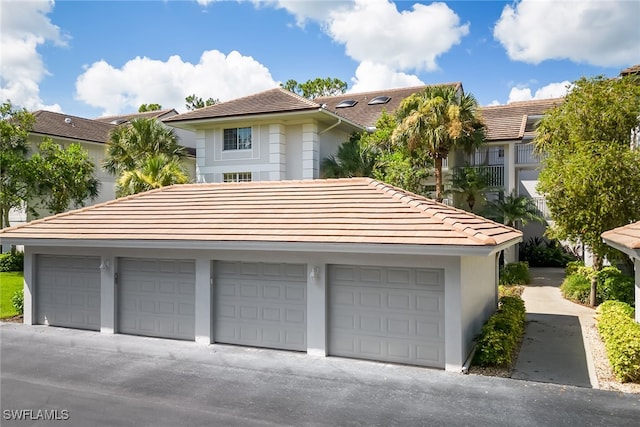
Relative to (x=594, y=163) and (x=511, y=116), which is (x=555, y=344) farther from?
(x=511, y=116)

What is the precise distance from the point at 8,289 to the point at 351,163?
1589 centimetres

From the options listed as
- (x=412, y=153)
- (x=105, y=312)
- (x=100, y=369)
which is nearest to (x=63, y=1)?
(x=105, y=312)

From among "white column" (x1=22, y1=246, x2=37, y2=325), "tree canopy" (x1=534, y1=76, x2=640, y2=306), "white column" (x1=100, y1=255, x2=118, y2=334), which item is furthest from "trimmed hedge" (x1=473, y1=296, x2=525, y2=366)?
"white column" (x1=22, y1=246, x2=37, y2=325)

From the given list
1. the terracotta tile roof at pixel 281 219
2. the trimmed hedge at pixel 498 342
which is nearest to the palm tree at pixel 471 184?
the terracotta tile roof at pixel 281 219

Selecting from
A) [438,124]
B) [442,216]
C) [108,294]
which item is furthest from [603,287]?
[108,294]

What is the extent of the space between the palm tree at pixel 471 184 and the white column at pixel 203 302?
1601cm

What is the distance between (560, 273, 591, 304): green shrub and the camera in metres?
17.3

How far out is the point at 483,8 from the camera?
52.1ft

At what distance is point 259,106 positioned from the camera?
78.4ft

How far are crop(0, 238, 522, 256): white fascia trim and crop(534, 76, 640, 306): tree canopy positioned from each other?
18.1ft

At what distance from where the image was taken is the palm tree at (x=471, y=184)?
24281 mm

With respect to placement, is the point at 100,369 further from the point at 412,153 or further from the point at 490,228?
the point at 412,153

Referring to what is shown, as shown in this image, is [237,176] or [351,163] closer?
[351,163]

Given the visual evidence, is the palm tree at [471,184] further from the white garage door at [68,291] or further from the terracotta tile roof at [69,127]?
the terracotta tile roof at [69,127]
